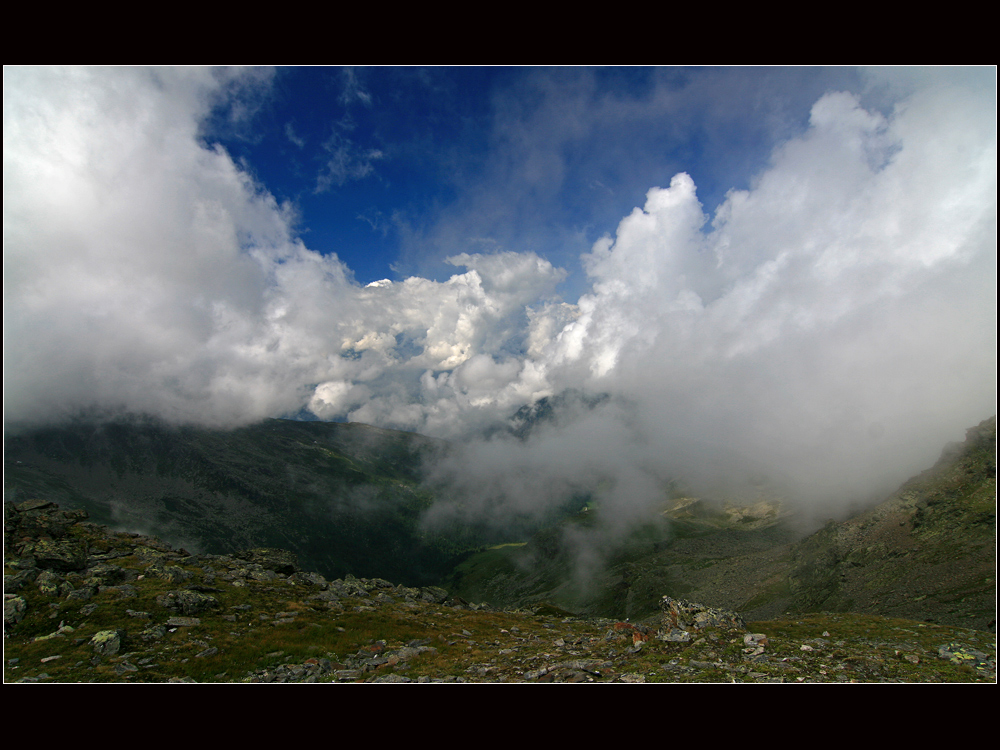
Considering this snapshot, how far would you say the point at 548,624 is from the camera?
48594 mm

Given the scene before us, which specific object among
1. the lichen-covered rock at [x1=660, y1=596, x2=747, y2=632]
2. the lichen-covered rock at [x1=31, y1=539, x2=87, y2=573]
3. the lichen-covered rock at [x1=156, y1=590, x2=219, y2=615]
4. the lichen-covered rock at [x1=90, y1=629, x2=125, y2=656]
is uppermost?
the lichen-covered rock at [x1=31, y1=539, x2=87, y2=573]

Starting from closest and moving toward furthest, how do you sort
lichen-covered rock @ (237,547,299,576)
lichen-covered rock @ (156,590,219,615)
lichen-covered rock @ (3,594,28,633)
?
lichen-covered rock @ (3,594,28,633)
lichen-covered rock @ (156,590,219,615)
lichen-covered rock @ (237,547,299,576)

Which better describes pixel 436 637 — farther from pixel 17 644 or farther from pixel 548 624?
pixel 17 644

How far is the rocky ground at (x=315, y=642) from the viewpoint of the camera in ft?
72.1

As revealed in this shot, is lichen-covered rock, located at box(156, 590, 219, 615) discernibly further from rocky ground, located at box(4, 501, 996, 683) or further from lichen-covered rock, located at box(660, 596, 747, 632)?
lichen-covered rock, located at box(660, 596, 747, 632)

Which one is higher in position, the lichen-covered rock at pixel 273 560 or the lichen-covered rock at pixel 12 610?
the lichen-covered rock at pixel 273 560

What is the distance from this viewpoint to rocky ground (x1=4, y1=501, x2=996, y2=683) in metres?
22.0

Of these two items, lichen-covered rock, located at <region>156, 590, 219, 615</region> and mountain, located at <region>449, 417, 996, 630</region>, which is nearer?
lichen-covered rock, located at <region>156, 590, 219, 615</region>

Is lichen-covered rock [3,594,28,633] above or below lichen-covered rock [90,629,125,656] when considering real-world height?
above

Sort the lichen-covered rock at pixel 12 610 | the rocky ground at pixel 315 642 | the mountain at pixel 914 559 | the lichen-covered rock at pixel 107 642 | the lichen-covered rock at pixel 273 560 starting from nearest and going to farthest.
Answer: the rocky ground at pixel 315 642
the lichen-covered rock at pixel 107 642
the lichen-covered rock at pixel 12 610
the lichen-covered rock at pixel 273 560
the mountain at pixel 914 559

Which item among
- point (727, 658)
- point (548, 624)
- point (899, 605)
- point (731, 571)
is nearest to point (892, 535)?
point (899, 605)

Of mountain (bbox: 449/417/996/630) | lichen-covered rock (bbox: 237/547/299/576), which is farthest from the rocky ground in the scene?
mountain (bbox: 449/417/996/630)

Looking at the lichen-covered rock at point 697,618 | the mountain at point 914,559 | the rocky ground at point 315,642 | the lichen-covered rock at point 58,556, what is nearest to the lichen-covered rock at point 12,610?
the rocky ground at point 315,642

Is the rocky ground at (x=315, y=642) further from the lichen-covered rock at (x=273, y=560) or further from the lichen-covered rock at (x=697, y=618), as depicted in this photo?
the lichen-covered rock at (x=273, y=560)
